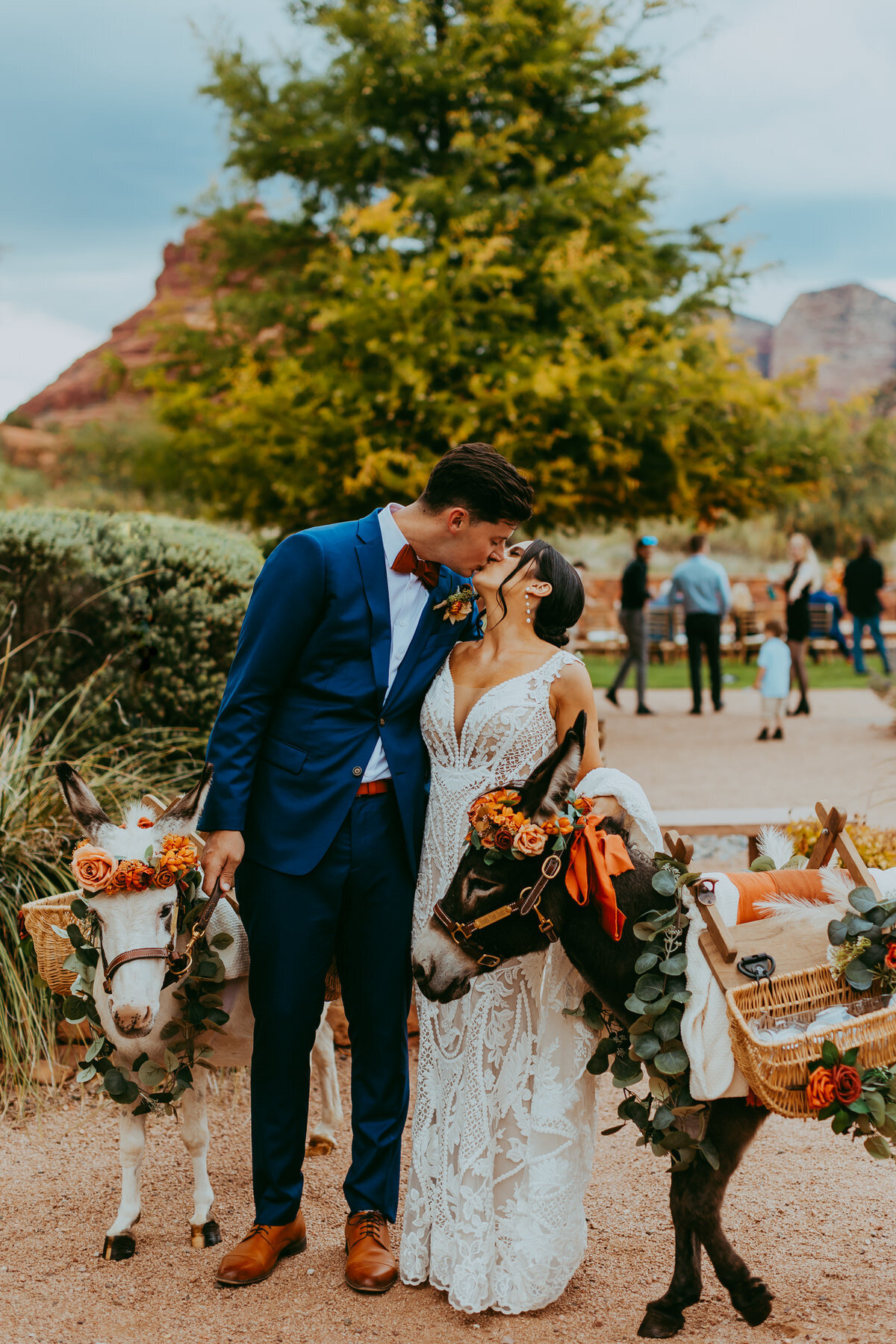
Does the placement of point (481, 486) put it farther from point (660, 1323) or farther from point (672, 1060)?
point (660, 1323)

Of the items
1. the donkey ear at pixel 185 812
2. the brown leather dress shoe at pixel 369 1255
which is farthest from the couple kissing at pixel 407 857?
the donkey ear at pixel 185 812

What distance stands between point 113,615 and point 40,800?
1.57 m

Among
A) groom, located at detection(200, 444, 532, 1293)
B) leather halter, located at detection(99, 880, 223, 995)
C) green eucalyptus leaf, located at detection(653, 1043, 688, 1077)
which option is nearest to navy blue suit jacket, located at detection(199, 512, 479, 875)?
groom, located at detection(200, 444, 532, 1293)

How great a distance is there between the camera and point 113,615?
615 cm

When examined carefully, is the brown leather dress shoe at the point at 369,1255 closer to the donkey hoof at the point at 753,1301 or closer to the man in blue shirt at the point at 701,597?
the donkey hoof at the point at 753,1301

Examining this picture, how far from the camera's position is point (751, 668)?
21.3m

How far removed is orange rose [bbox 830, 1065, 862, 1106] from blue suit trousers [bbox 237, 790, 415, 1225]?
1202 millimetres

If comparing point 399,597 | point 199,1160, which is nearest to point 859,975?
point 399,597

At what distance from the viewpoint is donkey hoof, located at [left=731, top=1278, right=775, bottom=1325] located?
8.84 feet

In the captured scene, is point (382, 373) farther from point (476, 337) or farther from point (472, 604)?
point (472, 604)

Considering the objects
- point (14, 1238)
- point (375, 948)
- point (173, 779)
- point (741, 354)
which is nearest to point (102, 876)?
point (375, 948)

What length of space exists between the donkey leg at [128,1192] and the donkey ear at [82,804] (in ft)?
2.87

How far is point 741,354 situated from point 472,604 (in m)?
10.4

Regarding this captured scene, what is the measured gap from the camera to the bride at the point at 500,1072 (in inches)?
109
